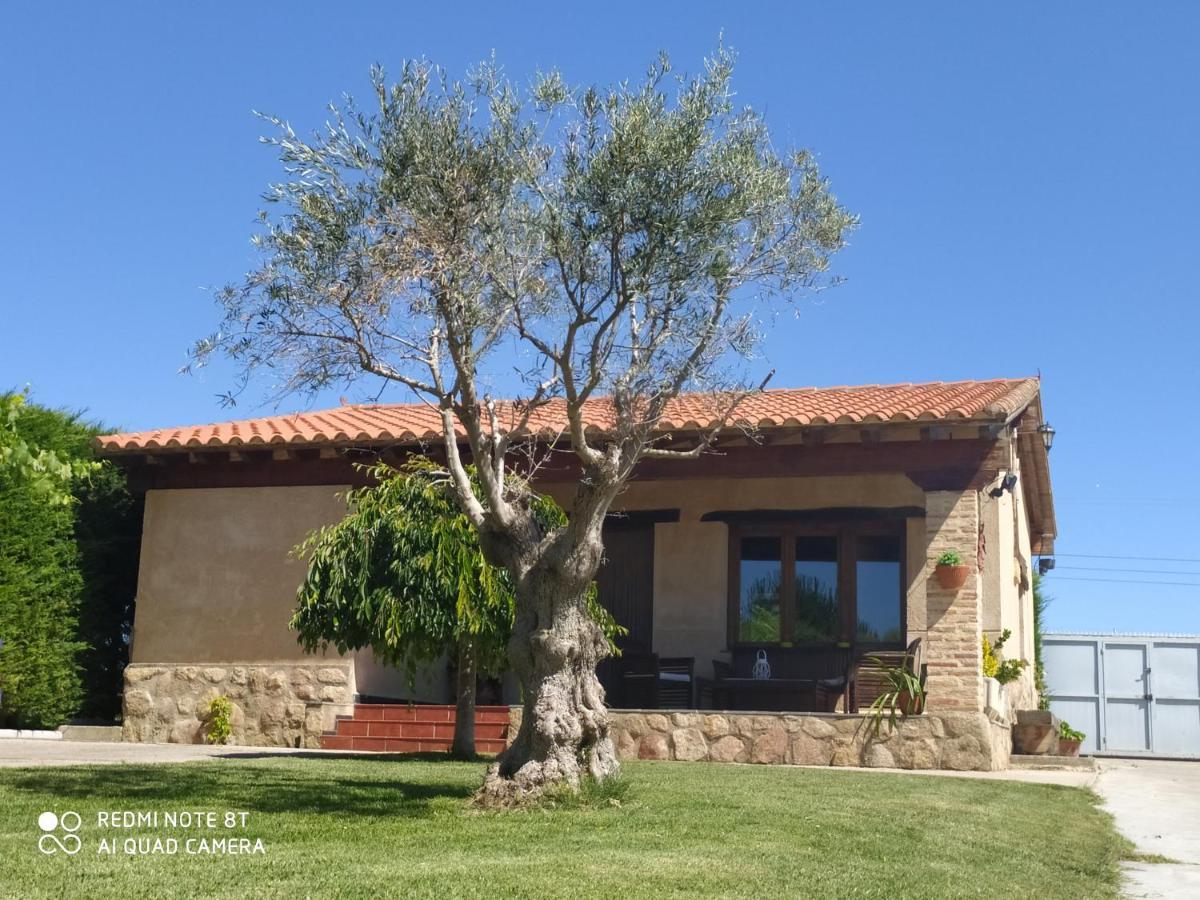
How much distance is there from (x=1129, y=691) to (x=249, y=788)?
1764 cm

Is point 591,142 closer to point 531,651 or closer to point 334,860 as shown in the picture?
point 531,651

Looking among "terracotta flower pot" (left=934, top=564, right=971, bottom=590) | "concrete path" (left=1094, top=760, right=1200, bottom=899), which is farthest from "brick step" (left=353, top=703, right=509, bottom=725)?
"concrete path" (left=1094, top=760, right=1200, bottom=899)

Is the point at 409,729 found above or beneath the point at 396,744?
above

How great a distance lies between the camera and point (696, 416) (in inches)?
541

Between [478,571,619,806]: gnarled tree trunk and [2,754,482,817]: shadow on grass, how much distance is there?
24.9 inches

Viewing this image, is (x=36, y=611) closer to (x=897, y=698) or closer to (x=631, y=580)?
(x=631, y=580)

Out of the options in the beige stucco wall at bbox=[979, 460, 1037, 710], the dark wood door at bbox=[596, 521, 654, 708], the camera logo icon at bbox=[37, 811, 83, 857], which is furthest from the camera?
the dark wood door at bbox=[596, 521, 654, 708]

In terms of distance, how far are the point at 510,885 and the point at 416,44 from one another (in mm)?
4908

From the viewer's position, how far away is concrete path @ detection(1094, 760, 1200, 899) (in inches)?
256

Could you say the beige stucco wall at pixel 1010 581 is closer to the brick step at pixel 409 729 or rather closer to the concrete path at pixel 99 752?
the brick step at pixel 409 729

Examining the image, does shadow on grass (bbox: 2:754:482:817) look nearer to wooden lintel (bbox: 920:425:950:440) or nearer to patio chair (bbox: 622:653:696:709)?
patio chair (bbox: 622:653:696:709)

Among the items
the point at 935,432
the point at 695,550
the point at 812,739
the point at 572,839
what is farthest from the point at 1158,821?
the point at 695,550

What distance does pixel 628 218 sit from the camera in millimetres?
7359

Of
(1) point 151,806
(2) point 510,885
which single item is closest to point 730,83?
(2) point 510,885
